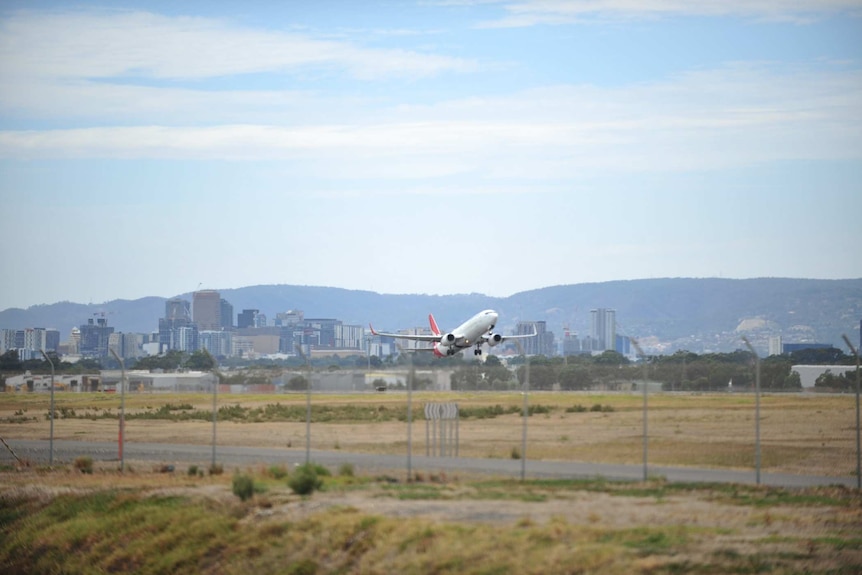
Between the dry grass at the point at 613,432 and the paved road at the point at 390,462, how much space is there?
188 centimetres

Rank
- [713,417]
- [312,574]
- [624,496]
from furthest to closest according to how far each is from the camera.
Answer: [713,417], [624,496], [312,574]

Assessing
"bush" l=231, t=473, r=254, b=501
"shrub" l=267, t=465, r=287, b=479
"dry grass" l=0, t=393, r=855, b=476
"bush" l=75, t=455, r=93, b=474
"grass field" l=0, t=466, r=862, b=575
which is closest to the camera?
"grass field" l=0, t=466, r=862, b=575

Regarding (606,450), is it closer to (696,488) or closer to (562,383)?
(696,488)

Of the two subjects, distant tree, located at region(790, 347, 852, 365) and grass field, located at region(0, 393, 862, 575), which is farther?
distant tree, located at region(790, 347, 852, 365)

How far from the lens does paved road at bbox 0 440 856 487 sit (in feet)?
105

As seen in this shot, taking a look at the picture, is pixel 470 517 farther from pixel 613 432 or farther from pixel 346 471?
pixel 613 432

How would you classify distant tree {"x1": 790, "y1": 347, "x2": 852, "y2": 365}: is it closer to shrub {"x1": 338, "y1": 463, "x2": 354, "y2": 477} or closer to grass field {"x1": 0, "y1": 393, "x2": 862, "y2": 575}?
grass field {"x1": 0, "y1": 393, "x2": 862, "y2": 575}

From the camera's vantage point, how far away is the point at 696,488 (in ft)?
95.9

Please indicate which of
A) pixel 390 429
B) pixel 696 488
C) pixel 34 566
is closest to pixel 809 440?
pixel 696 488

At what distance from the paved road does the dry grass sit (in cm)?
188

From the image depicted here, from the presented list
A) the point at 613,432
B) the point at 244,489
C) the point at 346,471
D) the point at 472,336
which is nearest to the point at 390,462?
the point at 346,471

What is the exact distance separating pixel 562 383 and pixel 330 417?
12.9 m

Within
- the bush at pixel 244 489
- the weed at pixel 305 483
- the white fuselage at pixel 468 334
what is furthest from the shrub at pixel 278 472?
the white fuselage at pixel 468 334

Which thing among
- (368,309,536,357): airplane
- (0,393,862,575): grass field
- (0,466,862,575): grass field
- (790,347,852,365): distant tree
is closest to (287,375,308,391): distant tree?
(0,393,862,575): grass field
